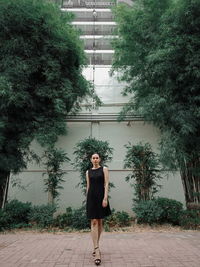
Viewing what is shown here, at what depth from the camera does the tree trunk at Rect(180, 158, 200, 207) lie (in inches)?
307

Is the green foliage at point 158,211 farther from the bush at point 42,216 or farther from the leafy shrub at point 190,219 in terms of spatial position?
the bush at point 42,216

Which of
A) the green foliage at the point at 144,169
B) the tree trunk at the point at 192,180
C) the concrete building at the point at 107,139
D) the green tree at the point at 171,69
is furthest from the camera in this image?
the concrete building at the point at 107,139

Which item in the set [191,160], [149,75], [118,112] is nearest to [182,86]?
[149,75]

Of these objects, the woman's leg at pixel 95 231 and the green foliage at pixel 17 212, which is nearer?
the woman's leg at pixel 95 231

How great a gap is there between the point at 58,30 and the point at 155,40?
9.60 ft

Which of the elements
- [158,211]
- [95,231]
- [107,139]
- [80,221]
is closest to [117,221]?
[80,221]

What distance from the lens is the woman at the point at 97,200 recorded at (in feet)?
12.9

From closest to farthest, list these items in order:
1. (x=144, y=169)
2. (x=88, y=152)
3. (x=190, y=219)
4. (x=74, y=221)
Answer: (x=190, y=219) < (x=74, y=221) < (x=88, y=152) < (x=144, y=169)

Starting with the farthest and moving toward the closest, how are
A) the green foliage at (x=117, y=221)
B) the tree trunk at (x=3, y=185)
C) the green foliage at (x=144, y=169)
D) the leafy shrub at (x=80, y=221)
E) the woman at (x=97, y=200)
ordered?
the tree trunk at (x=3, y=185)
the green foliage at (x=144, y=169)
the green foliage at (x=117, y=221)
the leafy shrub at (x=80, y=221)
the woman at (x=97, y=200)

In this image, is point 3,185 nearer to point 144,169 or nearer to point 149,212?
point 144,169

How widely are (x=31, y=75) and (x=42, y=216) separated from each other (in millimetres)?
4172

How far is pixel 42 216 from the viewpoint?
24.2 feet

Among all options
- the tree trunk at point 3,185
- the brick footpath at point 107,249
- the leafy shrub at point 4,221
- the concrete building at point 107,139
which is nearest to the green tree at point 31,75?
the tree trunk at point 3,185

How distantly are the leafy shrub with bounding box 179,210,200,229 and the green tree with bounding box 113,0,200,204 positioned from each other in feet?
2.06
